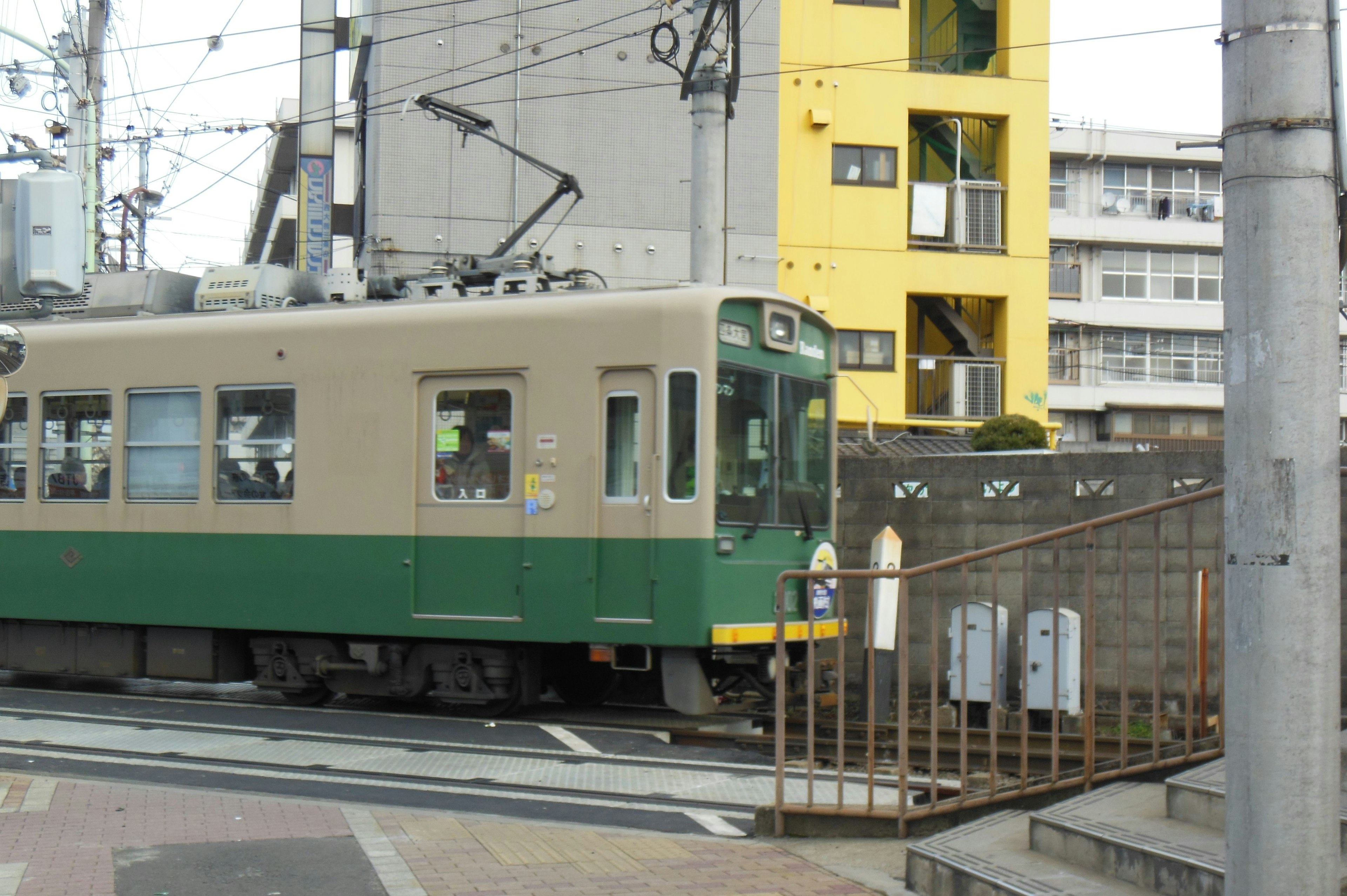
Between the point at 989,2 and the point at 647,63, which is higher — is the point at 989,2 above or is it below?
above

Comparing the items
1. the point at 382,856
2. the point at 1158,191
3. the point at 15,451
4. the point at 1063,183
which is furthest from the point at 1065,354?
the point at 382,856

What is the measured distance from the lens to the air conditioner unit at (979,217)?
24656 millimetres

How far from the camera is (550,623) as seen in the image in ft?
32.0

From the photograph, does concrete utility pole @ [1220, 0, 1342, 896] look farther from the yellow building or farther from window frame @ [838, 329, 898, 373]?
window frame @ [838, 329, 898, 373]

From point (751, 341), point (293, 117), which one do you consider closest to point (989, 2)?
point (293, 117)

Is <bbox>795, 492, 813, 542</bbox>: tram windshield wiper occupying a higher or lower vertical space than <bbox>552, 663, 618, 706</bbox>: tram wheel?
higher

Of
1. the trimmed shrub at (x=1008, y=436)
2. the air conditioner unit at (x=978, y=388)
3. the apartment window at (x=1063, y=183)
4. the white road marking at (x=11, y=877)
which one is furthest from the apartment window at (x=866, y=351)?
the apartment window at (x=1063, y=183)

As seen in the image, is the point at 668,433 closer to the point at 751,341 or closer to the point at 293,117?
the point at 751,341

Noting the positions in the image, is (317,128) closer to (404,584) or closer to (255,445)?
(255,445)

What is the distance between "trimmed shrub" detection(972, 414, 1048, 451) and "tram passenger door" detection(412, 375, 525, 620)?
10.3m

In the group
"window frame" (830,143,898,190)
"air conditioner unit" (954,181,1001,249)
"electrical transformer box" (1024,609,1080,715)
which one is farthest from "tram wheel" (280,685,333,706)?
"air conditioner unit" (954,181,1001,249)

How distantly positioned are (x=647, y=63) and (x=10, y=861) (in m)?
19.3

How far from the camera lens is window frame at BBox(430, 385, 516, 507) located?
32.6 feet

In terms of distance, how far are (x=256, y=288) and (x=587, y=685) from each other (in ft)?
13.8
